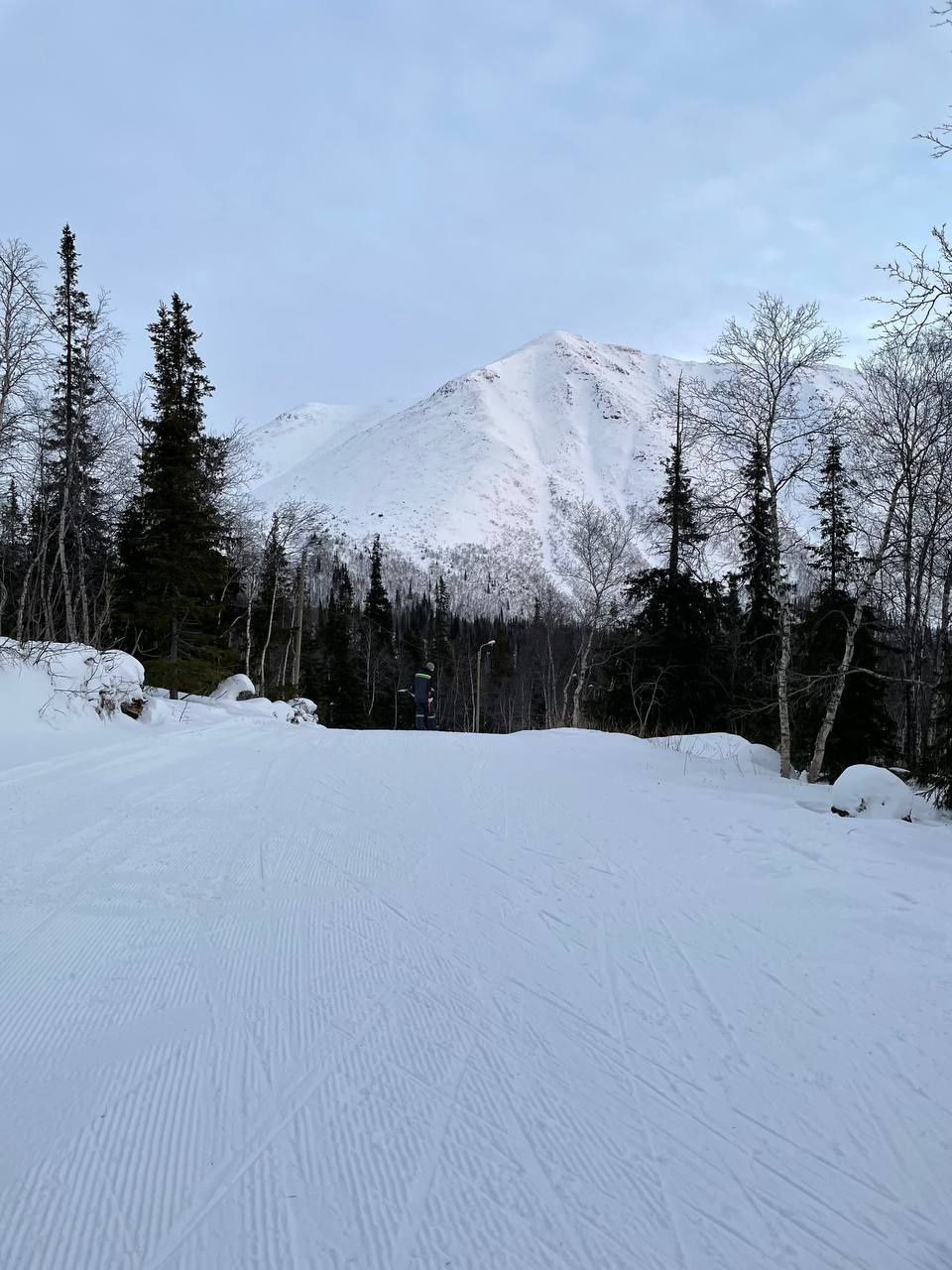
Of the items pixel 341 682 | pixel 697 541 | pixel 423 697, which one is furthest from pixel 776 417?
pixel 341 682

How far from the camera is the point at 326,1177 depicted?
6.61 feet

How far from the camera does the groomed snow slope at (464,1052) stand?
1.87 meters

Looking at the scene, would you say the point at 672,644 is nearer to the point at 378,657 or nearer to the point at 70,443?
the point at 70,443

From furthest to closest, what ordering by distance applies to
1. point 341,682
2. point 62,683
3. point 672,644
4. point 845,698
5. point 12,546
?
point 341,682, point 672,644, point 12,546, point 845,698, point 62,683

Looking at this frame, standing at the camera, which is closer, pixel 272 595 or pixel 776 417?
pixel 776 417

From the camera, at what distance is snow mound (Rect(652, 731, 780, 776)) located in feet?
43.7

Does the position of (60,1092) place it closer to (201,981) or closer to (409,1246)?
(201,981)

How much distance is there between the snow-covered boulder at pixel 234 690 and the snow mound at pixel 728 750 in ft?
36.9

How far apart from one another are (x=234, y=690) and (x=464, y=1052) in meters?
17.0

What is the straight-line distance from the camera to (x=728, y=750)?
46.9ft

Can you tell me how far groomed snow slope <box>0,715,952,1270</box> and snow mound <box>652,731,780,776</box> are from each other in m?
7.73

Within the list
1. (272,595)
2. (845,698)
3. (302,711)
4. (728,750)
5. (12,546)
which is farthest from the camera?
(272,595)

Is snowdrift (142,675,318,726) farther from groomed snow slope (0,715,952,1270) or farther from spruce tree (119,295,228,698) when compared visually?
groomed snow slope (0,715,952,1270)

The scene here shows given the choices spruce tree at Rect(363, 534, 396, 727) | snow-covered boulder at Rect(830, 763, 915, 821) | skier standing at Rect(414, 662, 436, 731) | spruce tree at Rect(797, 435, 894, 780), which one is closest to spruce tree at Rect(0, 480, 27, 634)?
skier standing at Rect(414, 662, 436, 731)
